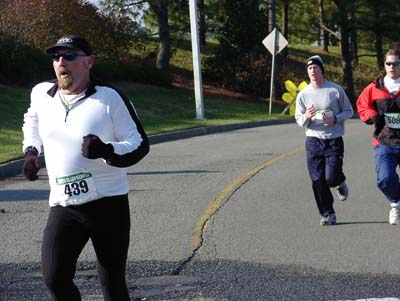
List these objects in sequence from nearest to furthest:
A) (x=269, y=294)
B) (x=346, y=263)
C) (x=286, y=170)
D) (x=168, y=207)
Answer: (x=269, y=294), (x=346, y=263), (x=168, y=207), (x=286, y=170)

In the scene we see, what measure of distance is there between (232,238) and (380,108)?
1.93m

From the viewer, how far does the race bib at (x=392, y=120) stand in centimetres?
815

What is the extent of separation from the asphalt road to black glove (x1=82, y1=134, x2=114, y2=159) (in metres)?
1.94

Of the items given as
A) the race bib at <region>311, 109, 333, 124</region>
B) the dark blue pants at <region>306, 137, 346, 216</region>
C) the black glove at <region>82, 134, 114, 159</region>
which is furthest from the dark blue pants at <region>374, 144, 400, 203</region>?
the black glove at <region>82, 134, 114, 159</region>

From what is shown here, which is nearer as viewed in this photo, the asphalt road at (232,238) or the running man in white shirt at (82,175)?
the running man in white shirt at (82,175)

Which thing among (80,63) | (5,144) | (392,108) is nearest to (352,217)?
A: (392,108)

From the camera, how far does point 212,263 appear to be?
22.7ft

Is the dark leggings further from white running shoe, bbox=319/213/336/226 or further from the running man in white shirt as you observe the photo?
white running shoe, bbox=319/213/336/226

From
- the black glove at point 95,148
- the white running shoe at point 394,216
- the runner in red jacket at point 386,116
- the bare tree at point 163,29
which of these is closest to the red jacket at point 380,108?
the runner in red jacket at point 386,116

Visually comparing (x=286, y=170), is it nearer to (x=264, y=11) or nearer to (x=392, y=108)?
(x=392, y=108)

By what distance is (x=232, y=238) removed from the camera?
8031 millimetres

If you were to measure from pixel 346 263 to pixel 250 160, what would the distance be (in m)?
8.06

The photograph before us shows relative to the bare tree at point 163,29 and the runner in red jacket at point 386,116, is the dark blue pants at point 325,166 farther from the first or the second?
the bare tree at point 163,29

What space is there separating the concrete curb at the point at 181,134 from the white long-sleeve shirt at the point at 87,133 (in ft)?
29.2
